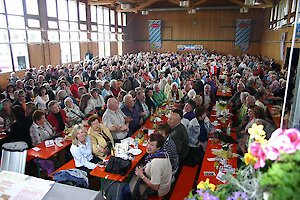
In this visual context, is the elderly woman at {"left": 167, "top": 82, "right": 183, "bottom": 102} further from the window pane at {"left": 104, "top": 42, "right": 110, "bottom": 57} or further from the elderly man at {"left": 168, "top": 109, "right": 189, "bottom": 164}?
the window pane at {"left": 104, "top": 42, "right": 110, "bottom": 57}

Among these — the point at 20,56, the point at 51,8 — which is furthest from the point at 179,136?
the point at 51,8

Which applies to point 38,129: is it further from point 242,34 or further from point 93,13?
point 242,34

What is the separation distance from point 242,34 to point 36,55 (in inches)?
714

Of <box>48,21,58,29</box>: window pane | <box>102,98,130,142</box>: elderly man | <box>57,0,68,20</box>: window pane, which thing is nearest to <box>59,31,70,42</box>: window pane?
<box>48,21,58,29</box>: window pane

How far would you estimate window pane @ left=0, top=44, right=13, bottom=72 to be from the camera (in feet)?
37.2

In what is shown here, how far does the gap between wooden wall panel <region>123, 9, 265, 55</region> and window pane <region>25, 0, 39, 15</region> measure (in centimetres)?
1162

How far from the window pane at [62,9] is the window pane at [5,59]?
4.45 metres

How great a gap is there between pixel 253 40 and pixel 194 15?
6.05 meters

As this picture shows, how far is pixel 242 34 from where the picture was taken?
920 inches

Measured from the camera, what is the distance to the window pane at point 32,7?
12.6 meters

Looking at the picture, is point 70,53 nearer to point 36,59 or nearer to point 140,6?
point 36,59

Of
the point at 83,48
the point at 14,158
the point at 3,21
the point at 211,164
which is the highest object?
the point at 3,21

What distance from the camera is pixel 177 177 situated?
4.61m

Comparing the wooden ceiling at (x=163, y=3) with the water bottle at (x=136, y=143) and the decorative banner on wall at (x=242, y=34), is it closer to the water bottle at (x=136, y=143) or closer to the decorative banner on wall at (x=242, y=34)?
the decorative banner on wall at (x=242, y=34)
